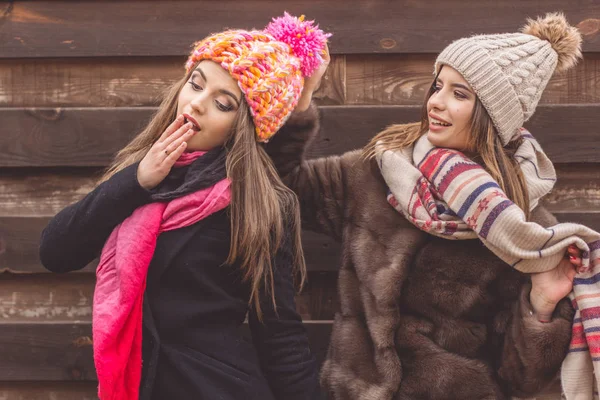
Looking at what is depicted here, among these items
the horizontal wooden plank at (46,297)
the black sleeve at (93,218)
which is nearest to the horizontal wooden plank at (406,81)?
the black sleeve at (93,218)

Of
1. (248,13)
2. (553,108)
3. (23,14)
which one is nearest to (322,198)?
(248,13)

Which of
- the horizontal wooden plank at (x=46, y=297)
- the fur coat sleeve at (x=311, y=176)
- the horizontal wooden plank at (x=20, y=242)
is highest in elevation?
the fur coat sleeve at (x=311, y=176)

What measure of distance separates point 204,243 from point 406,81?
1.10m

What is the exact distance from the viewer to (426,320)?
2256 mm

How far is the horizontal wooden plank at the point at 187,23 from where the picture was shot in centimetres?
256

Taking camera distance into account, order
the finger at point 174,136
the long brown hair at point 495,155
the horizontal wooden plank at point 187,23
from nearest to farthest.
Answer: the finger at point 174,136
the long brown hair at point 495,155
the horizontal wooden plank at point 187,23

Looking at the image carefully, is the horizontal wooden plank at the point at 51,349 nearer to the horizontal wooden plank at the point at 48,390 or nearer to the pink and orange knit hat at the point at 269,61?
the horizontal wooden plank at the point at 48,390

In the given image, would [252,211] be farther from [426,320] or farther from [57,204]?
[57,204]

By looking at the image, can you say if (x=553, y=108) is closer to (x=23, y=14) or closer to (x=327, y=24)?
(x=327, y=24)

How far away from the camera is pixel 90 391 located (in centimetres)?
270

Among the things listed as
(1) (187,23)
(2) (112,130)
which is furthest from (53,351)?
(1) (187,23)

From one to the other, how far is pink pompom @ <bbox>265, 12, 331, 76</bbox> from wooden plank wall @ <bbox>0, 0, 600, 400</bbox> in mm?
388

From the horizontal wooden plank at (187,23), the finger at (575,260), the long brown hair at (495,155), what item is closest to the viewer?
the finger at (575,260)

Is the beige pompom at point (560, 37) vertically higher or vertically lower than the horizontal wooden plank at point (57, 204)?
higher
